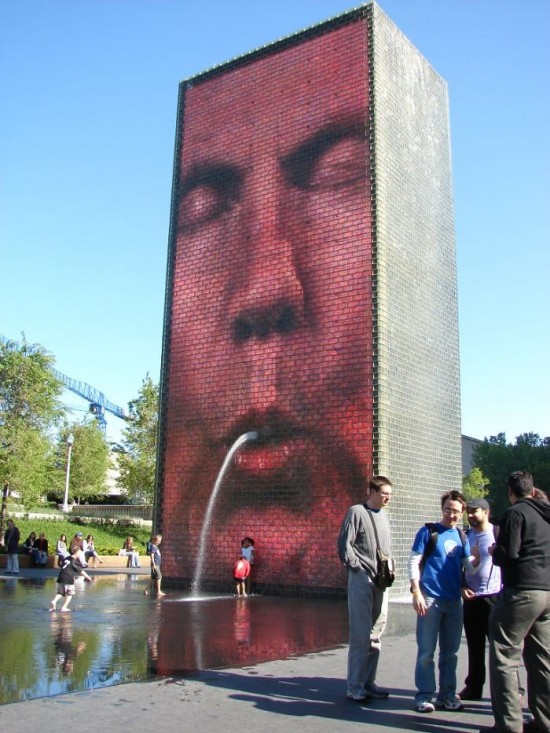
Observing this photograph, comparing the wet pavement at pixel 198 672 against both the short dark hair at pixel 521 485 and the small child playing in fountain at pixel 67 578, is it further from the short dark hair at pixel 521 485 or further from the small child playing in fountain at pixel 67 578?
the short dark hair at pixel 521 485

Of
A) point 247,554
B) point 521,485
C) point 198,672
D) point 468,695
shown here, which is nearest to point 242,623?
point 198,672

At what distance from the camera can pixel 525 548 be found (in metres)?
5.29

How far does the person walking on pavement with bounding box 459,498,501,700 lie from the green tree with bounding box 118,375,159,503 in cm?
3431

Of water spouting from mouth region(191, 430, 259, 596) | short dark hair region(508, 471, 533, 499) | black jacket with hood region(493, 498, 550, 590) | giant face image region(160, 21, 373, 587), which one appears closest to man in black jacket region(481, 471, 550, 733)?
black jacket with hood region(493, 498, 550, 590)

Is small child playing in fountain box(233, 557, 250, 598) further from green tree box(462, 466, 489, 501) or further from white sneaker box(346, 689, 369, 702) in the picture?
green tree box(462, 466, 489, 501)

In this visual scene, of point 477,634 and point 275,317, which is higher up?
point 275,317

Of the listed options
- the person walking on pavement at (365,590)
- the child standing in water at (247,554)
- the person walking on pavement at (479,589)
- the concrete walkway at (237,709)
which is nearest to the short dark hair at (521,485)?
the person walking on pavement at (479,589)

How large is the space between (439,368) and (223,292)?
18.6 feet

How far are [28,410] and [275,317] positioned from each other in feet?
71.9

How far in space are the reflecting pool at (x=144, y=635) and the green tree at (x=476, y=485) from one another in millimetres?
38907

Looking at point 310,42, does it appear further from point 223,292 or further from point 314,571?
point 314,571

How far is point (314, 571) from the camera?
15.9 metres

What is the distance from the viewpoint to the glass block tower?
1630 centimetres

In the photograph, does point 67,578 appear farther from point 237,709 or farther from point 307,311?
point 307,311
